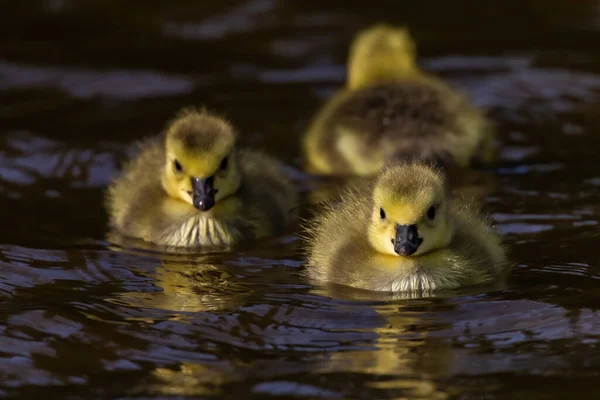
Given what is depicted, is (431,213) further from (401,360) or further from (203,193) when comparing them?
(203,193)

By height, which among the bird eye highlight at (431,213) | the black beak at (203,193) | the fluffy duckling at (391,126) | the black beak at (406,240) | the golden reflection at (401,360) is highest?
the fluffy duckling at (391,126)

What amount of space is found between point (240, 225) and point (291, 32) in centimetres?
456

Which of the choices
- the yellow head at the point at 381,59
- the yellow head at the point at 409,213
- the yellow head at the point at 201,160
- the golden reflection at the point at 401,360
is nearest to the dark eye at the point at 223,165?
the yellow head at the point at 201,160

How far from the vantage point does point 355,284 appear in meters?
5.65

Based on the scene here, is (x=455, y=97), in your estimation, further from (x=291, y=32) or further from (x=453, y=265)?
(x=291, y=32)

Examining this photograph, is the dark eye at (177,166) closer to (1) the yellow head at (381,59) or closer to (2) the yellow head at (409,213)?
(2) the yellow head at (409,213)

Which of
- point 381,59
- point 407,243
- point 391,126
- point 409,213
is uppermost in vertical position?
point 381,59

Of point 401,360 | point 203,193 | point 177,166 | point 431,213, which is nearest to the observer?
point 401,360

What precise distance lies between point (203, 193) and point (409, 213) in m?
1.43

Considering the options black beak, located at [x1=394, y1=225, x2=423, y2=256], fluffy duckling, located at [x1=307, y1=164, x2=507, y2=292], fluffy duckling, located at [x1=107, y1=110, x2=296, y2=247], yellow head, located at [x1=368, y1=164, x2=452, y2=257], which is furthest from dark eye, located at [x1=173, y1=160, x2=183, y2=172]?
black beak, located at [x1=394, y1=225, x2=423, y2=256]

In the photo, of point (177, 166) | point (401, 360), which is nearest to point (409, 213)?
point (401, 360)

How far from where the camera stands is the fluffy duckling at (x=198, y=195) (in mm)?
6547

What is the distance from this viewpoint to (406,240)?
5.42 meters

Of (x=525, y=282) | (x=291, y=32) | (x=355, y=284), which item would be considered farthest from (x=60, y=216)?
(x=291, y=32)
